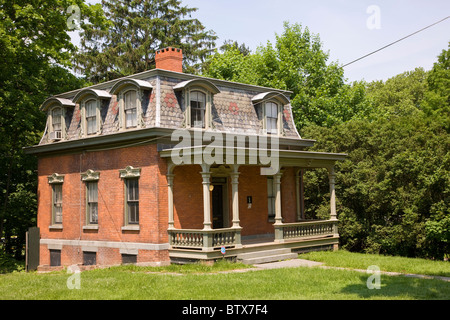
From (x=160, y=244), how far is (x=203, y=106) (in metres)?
5.92

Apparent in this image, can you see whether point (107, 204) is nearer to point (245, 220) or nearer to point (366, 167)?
point (245, 220)

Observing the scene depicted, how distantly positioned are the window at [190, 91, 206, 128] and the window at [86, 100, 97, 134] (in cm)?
454

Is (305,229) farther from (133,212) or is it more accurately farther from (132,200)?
(132,200)

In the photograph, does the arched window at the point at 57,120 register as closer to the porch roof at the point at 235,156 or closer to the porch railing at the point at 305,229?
the porch roof at the point at 235,156

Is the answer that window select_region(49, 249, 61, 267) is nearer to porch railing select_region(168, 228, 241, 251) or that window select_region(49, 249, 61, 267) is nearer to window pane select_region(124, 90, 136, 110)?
porch railing select_region(168, 228, 241, 251)

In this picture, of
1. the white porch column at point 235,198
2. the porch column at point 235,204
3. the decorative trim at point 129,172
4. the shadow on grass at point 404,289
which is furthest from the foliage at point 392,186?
the decorative trim at point 129,172

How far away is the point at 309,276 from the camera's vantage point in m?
14.6


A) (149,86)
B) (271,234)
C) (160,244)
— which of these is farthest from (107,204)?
(271,234)

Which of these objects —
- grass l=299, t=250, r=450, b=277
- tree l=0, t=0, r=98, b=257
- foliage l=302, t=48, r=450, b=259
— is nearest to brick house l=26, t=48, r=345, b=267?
grass l=299, t=250, r=450, b=277

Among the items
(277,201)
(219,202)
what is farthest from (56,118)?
(277,201)

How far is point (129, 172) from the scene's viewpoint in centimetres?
1922

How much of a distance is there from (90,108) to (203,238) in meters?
8.44

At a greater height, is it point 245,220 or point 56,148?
point 56,148
